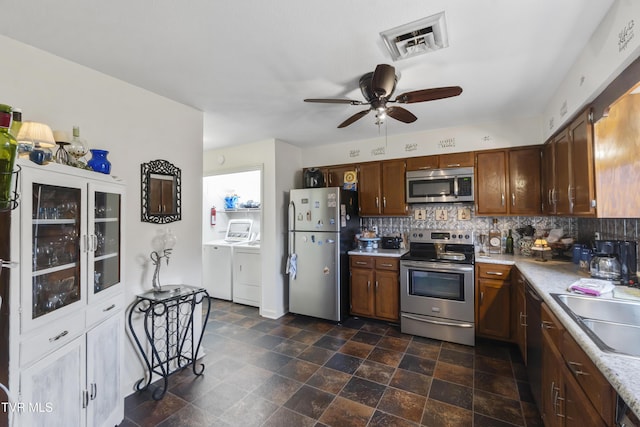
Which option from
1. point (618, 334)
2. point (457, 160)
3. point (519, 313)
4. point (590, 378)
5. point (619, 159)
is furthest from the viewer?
point (457, 160)

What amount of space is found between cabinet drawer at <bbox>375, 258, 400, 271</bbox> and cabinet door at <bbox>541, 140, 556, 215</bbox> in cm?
160

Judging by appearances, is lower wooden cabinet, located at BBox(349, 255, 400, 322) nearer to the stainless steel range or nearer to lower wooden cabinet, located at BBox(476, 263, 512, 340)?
the stainless steel range

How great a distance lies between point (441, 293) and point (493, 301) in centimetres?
49

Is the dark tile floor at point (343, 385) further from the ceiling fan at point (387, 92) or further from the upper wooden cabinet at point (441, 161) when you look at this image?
the ceiling fan at point (387, 92)

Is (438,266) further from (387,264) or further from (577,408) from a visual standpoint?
(577,408)

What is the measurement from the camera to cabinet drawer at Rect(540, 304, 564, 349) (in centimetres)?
140

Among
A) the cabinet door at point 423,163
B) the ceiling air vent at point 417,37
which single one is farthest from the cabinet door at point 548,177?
the ceiling air vent at point 417,37

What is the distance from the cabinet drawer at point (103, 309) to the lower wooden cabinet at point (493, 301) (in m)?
3.17

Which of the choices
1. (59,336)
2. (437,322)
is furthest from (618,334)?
(59,336)

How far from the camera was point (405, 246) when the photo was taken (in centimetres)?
385

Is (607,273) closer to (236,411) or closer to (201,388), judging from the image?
(236,411)


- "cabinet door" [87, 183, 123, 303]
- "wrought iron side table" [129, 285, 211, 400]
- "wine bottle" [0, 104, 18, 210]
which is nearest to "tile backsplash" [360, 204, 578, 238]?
"wrought iron side table" [129, 285, 211, 400]

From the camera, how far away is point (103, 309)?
5.63 feet

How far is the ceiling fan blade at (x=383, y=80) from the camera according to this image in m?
1.73
